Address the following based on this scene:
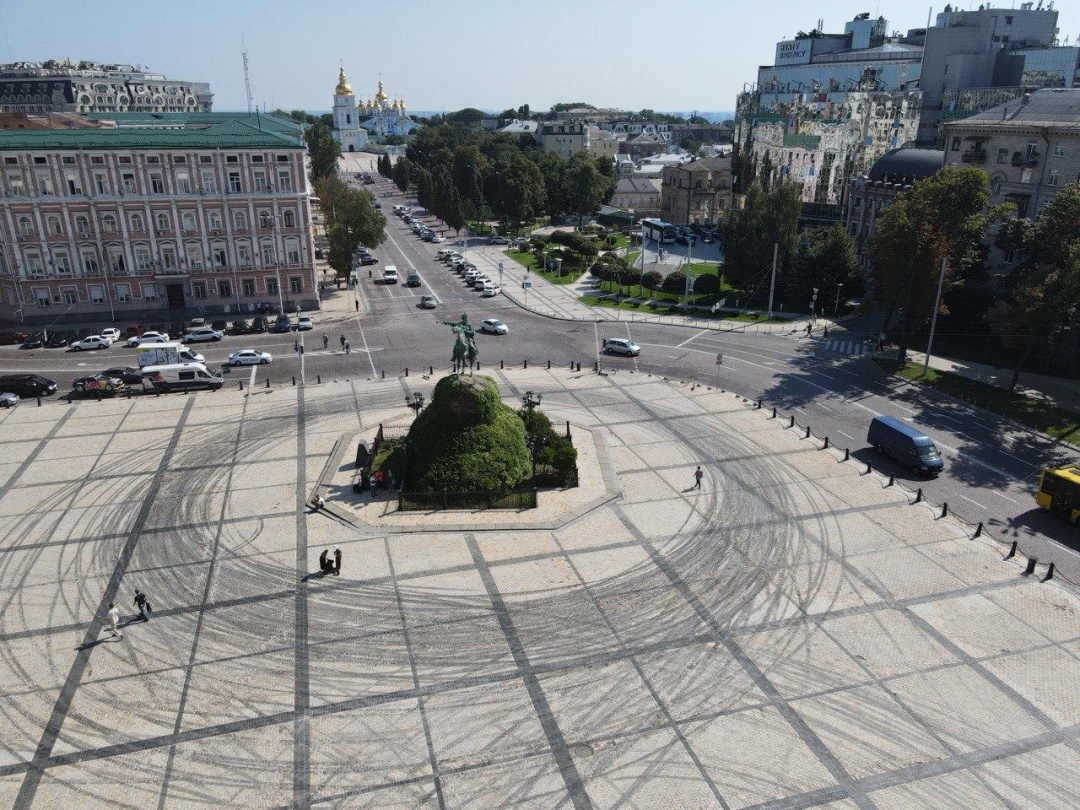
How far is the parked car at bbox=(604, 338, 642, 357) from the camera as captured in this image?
6206cm

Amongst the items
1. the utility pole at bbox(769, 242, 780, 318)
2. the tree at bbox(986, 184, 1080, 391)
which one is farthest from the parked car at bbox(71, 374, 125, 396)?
the tree at bbox(986, 184, 1080, 391)

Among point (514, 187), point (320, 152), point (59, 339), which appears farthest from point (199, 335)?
point (320, 152)

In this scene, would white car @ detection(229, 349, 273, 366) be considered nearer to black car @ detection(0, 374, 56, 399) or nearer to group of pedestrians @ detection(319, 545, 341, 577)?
black car @ detection(0, 374, 56, 399)

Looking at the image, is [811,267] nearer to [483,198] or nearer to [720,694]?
[720,694]

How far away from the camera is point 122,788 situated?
20547 mm

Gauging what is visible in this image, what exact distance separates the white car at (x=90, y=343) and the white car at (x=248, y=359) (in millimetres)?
12580

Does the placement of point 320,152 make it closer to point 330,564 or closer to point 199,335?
point 199,335

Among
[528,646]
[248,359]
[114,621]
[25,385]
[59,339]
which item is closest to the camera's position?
[528,646]

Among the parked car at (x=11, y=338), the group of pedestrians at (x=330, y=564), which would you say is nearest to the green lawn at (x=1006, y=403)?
the group of pedestrians at (x=330, y=564)

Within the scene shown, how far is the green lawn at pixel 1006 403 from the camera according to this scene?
46.9 metres

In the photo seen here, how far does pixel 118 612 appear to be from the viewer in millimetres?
26812

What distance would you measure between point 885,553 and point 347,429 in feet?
95.9

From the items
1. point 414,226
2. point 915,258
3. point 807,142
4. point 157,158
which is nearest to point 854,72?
point 807,142

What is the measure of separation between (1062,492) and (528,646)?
2677cm
